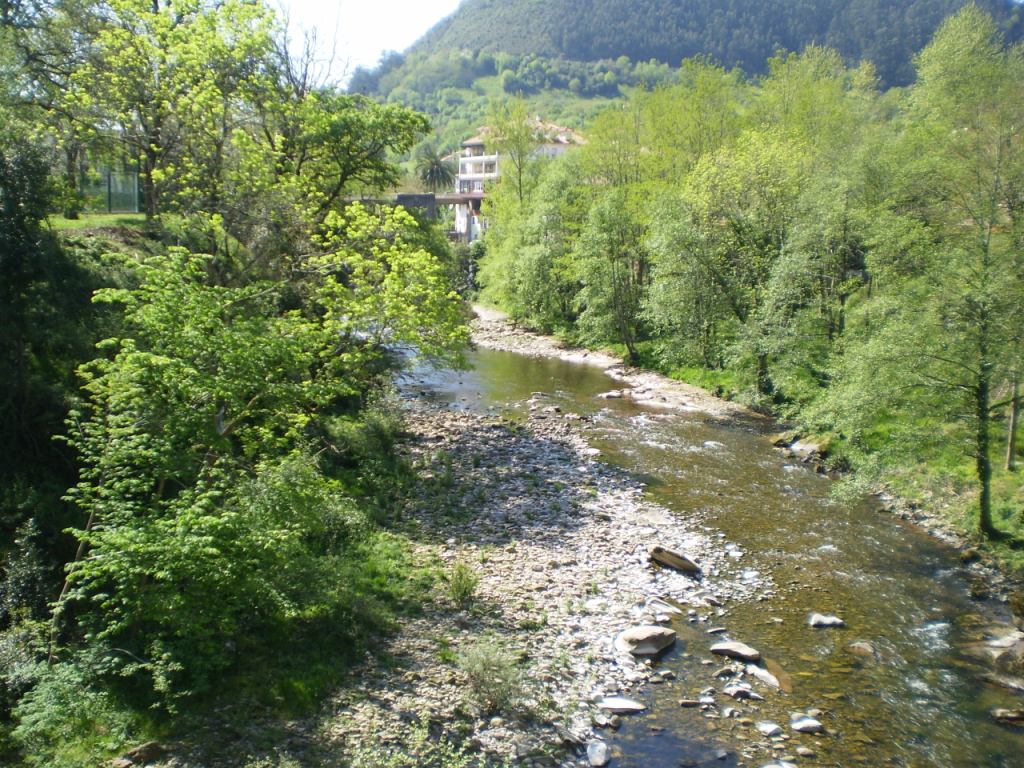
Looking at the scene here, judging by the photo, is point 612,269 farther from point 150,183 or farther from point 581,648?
point 581,648

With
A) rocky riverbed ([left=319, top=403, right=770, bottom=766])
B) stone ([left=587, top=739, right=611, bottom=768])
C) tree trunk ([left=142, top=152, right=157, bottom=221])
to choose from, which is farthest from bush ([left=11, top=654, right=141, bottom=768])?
tree trunk ([left=142, top=152, right=157, bottom=221])

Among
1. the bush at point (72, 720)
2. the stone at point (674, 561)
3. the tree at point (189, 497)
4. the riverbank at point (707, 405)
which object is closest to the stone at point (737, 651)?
the stone at point (674, 561)

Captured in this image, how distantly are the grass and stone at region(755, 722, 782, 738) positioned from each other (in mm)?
22607

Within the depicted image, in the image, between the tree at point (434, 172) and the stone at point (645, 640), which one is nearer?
the stone at point (645, 640)

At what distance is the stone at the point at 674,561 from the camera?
14.8 metres

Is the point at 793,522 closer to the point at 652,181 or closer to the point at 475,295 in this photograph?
the point at 652,181

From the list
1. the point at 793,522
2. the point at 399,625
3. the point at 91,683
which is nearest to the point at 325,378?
the point at 399,625

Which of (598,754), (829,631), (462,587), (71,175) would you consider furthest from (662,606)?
(71,175)

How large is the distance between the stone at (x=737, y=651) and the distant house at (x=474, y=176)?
73376mm

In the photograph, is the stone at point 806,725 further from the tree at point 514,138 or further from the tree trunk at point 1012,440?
the tree at point 514,138

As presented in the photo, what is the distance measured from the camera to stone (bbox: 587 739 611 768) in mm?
9289

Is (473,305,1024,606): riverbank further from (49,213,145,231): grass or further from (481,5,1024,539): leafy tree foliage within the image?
(49,213,145,231): grass

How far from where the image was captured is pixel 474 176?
10644 centimetres

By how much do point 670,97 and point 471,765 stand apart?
40414 millimetres
